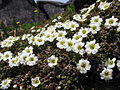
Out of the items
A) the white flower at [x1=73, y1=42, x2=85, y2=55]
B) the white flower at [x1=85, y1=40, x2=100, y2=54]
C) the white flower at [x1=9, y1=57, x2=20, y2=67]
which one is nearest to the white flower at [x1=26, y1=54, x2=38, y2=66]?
the white flower at [x1=9, y1=57, x2=20, y2=67]

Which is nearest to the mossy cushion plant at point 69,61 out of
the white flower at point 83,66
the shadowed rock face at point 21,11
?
the white flower at point 83,66

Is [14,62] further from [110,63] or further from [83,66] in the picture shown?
[110,63]

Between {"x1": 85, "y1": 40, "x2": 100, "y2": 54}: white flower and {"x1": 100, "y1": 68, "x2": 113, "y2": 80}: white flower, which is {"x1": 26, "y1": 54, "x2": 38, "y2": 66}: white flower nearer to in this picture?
{"x1": 85, "y1": 40, "x2": 100, "y2": 54}: white flower

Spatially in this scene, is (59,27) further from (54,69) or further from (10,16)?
(10,16)

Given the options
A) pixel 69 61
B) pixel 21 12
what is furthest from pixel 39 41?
pixel 21 12

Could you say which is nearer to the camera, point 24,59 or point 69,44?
→ point 69,44

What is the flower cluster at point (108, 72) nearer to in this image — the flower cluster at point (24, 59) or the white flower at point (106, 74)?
the white flower at point (106, 74)

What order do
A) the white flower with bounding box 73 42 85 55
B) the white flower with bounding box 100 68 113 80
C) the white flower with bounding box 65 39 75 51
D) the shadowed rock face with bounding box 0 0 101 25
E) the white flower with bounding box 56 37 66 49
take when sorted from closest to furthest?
1. the white flower with bounding box 100 68 113 80
2. the white flower with bounding box 73 42 85 55
3. the white flower with bounding box 65 39 75 51
4. the white flower with bounding box 56 37 66 49
5. the shadowed rock face with bounding box 0 0 101 25
